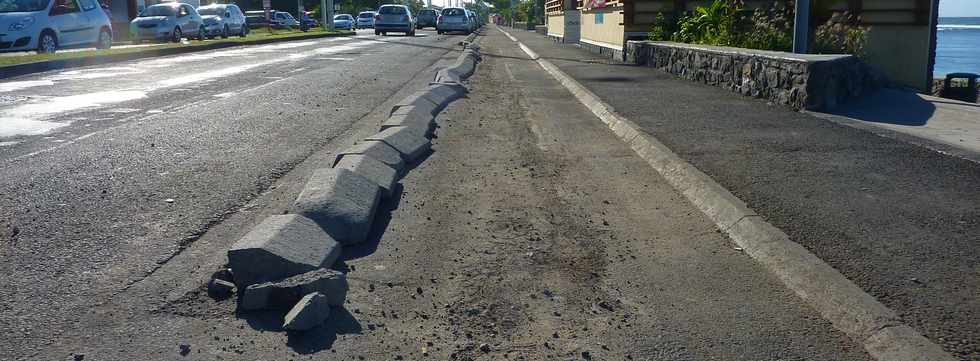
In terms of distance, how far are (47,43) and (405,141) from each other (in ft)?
55.9

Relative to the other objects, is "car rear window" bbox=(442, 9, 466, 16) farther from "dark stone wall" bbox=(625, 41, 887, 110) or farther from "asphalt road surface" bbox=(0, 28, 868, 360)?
"asphalt road surface" bbox=(0, 28, 868, 360)

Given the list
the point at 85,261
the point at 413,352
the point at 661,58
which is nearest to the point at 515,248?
the point at 413,352

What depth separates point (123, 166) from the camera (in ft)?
22.8

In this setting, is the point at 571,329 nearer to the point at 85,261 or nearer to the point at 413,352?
the point at 413,352

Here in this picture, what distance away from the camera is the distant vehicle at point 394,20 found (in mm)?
42969

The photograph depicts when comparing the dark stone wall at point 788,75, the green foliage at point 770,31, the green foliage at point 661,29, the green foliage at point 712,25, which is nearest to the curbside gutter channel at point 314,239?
the dark stone wall at point 788,75

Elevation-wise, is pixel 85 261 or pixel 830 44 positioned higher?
pixel 830 44

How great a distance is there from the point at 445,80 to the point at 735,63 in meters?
4.54

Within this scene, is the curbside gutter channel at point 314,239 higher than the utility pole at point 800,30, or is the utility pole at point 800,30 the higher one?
the utility pole at point 800,30

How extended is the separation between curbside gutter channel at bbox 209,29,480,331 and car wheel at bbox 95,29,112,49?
19431 millimetres

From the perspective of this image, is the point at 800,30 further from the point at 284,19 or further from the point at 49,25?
the point at 284,19

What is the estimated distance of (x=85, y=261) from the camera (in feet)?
14.5

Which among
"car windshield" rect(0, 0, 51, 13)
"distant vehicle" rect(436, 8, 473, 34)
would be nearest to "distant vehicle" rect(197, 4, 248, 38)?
"distant vehicle" rect(436, 8, 473, 34)

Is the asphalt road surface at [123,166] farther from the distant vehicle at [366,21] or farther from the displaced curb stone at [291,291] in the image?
the distant vehicle at [366,21]
